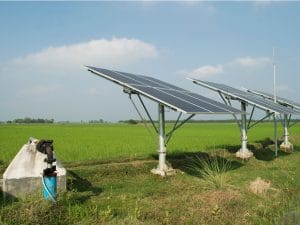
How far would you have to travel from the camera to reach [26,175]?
30.5 feet

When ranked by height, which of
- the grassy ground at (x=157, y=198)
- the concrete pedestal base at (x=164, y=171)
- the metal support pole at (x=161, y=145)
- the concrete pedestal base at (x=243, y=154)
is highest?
the metal support pole at (x=161, y=145)

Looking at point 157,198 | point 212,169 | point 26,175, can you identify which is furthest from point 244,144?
point 26,175

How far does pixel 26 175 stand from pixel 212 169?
6.10 m

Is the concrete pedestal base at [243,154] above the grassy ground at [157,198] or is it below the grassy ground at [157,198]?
above

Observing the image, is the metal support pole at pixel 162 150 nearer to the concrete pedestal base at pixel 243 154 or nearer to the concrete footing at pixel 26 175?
the concrete footing at pixel 26 175

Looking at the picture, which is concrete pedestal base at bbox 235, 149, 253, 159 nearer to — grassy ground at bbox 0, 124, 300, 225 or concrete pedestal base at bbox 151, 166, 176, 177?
grassy ground at bbox 0, 124, 300, 225

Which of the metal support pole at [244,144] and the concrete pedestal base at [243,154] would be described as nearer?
the concrete pedestal base at [243,154]

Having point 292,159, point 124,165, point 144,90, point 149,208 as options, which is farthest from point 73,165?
point 292,159

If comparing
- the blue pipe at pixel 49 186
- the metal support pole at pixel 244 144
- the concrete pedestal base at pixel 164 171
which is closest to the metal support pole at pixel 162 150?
the concrete pedestal base at pixel 164 171

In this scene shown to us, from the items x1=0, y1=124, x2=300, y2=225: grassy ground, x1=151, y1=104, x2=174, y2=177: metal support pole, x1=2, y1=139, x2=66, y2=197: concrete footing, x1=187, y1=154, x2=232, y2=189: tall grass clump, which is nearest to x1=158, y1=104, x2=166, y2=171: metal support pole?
Result: x1=151, y1=104, x2=174, y2=177: metal support pole

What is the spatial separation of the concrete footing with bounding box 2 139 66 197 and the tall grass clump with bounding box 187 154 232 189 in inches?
138

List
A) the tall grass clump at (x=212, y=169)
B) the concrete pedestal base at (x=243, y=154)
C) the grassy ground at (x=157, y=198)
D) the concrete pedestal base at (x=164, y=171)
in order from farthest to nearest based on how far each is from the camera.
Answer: the concrete pedestal base at (x=243, y=154), the concrete pedestal base at (x=164, y=171), the tall grass clump at (x=212, y=169), the grassy ground at (x=157, y=198)

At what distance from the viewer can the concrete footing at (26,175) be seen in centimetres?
914

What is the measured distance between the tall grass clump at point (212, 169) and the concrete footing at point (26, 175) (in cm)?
351
